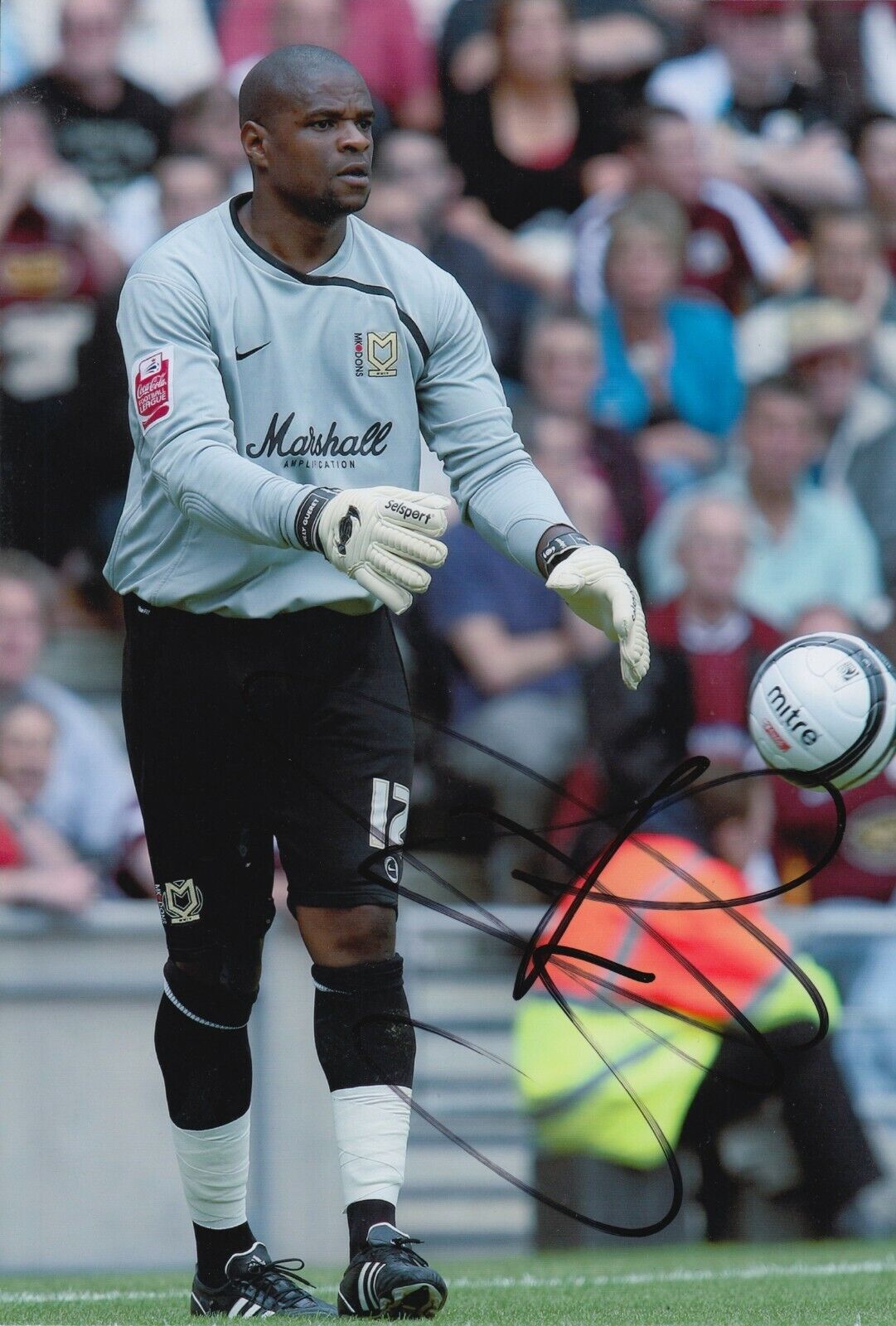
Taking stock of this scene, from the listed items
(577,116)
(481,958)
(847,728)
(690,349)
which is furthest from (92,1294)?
(577,116)

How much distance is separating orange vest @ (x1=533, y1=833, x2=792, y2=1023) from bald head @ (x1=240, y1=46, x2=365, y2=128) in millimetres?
2926

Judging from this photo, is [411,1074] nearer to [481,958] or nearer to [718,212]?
[481,958]

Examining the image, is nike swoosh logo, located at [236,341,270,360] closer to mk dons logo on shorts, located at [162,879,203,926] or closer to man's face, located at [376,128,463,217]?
mk dons logo on shorts, located at [162,879,203,926]

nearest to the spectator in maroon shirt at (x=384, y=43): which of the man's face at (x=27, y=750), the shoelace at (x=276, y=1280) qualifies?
the man's face at (x=27, y=750)

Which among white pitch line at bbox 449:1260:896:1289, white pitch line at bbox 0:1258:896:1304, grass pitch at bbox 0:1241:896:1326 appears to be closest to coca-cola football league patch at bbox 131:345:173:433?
grass pitch at bbox 0:1241:896:1326

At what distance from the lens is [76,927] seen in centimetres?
557

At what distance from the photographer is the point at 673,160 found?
694 cm

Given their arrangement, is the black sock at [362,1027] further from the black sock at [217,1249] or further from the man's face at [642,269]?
the man's face at [642,269]

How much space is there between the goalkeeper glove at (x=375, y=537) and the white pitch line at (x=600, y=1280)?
6.34ft

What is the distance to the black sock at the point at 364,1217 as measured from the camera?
3260mm

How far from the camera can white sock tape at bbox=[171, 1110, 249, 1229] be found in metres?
3.52

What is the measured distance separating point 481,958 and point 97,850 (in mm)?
1181

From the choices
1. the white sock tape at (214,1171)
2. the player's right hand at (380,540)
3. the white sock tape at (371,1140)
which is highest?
the player's right hand at (380,540)

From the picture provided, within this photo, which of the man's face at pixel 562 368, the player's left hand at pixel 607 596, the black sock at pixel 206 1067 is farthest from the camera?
the man's face at pixel 562 368
